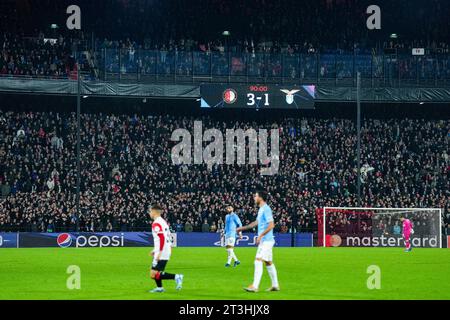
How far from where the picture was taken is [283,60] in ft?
205

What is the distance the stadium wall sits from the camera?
48062 mm

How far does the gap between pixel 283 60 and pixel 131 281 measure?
40.5 metres

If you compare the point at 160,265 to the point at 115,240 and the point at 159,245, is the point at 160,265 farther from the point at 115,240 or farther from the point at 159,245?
the point at 115,240

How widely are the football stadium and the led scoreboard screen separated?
99 mm

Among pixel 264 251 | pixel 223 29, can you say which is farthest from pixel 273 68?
pixel 264 251

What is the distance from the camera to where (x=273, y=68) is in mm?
62281

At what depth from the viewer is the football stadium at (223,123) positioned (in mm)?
51500

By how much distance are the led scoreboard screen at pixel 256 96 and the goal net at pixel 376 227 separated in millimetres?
11666

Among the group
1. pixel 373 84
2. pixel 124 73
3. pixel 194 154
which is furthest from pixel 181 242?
pixel 373 84

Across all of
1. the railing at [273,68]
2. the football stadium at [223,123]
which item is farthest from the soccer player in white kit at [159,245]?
the railing at [273,68]

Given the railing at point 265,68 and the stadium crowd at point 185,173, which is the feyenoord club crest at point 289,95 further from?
the stadium crowd at point 185,173

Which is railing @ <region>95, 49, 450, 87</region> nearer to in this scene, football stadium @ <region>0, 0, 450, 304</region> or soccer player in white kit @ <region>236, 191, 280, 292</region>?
football stadium @ <region>0, 0, 450, 304</region>

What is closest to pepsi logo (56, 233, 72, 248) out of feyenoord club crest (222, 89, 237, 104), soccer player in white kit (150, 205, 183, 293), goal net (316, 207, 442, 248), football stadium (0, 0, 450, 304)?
football stadium (0, 0, 450, 304)
